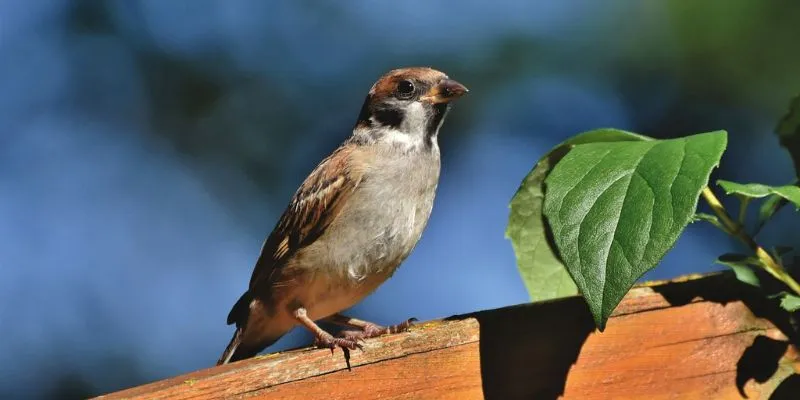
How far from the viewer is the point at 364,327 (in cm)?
335

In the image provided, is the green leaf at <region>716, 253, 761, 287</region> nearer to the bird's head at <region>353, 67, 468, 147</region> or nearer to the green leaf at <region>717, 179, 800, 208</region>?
the green leaf at <region>717, 179, 800, 208</region>

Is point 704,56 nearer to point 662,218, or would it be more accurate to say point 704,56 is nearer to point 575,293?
point 575,293

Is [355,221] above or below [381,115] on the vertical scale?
below

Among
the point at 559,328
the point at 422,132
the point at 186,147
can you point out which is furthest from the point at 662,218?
the point at 186,147

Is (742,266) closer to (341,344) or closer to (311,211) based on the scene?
(341,344)

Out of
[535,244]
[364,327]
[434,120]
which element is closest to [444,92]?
[434,120]

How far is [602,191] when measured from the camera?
7.11ft

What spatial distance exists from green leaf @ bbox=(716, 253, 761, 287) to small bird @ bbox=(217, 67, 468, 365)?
3.62ft

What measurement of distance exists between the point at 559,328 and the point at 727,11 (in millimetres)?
2465

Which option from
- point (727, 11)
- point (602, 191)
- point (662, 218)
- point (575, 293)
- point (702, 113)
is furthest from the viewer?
point (702, 113)

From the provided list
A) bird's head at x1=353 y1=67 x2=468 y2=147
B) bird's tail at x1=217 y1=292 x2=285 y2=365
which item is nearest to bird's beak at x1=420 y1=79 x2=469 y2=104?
bird's head at x1=353 y1=67 x2=468 y2=147

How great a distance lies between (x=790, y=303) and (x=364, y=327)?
142cm

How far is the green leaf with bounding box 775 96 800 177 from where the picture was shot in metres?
2.68

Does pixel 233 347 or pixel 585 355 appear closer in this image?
pixel 585 355
